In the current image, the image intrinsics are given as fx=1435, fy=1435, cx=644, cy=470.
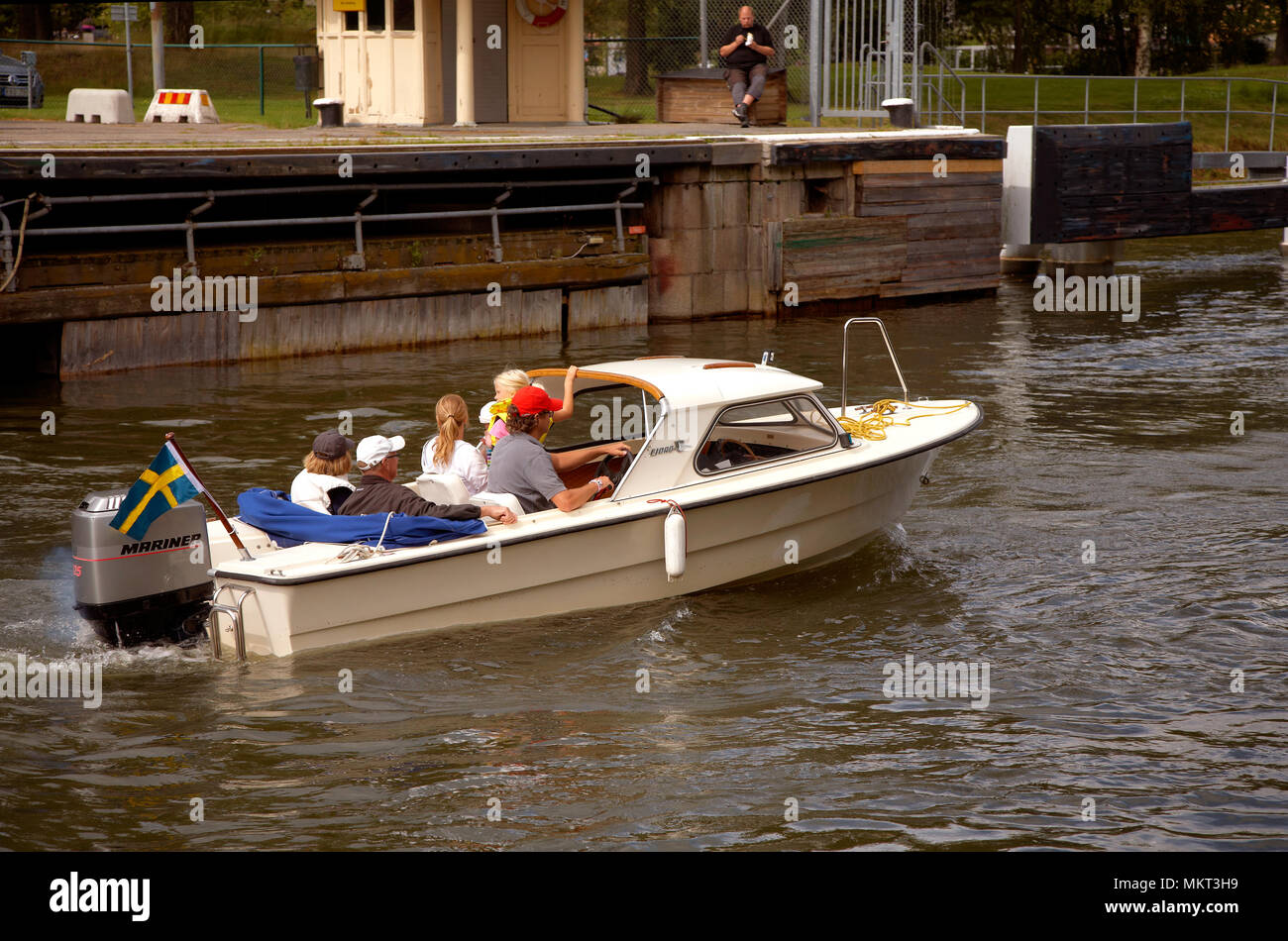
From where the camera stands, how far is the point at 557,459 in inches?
377

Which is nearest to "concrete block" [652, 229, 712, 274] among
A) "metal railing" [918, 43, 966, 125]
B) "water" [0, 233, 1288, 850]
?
"metal railing" [918, 43, 966, 125]

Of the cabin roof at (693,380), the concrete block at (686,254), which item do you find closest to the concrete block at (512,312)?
the concrete block at (686,254)

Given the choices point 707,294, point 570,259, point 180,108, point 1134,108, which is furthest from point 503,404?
point 1134,108

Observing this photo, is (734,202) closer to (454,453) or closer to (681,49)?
(681,49)

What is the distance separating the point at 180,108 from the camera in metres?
25.1

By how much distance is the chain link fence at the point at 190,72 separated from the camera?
108 ft

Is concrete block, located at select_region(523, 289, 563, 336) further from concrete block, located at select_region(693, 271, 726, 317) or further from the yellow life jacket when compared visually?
the yellow life jacket

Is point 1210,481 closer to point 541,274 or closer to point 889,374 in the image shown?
point 889,374

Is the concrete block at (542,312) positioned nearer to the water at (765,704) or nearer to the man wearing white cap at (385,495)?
the water at (765,704)

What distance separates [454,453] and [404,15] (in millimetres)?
16363

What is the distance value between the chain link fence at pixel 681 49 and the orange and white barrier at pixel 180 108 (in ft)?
22.7
